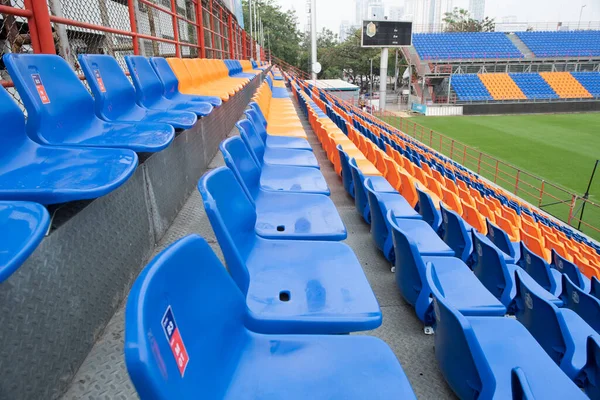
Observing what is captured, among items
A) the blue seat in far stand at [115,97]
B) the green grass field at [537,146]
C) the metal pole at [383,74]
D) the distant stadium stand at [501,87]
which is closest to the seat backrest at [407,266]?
the blue seat in far stand at [115,97]

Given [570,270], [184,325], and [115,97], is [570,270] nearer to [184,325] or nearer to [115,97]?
[115,97]

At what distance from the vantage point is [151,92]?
116 inches

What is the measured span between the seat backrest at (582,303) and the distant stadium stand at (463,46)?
27.8 meters

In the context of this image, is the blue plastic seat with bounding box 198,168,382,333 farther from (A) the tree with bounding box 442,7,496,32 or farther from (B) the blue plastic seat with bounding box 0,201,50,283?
(A) the tree with bounding box 442,7,496,32

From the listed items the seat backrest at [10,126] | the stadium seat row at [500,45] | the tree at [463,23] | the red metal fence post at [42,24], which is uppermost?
the tree at [463,23]

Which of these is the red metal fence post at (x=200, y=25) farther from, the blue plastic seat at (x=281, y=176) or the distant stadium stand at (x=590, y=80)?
the distant stadium stand at (x=590, y=80)

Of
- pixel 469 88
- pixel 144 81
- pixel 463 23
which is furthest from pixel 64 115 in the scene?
pixel 463 23

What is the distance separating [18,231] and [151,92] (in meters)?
2.27

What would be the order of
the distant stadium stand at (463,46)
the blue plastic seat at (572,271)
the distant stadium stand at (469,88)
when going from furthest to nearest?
the distant stadium stand at (463,46)
the distant stadium stand at (469,88)
the blue plastic seat at (572,271)

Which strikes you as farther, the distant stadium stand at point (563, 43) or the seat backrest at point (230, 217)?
the distant stadium stand at point (563, 43)

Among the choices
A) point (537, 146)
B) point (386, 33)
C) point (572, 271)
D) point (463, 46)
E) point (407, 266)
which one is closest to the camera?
point (407, 266)

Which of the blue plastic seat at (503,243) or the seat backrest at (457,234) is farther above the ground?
the seat backrest at (457,234)

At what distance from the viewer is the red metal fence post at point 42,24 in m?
1.96

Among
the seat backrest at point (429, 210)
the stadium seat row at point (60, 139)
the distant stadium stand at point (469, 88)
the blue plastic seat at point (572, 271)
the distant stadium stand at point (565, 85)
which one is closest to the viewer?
the stadium seat row at point (60, 139)
